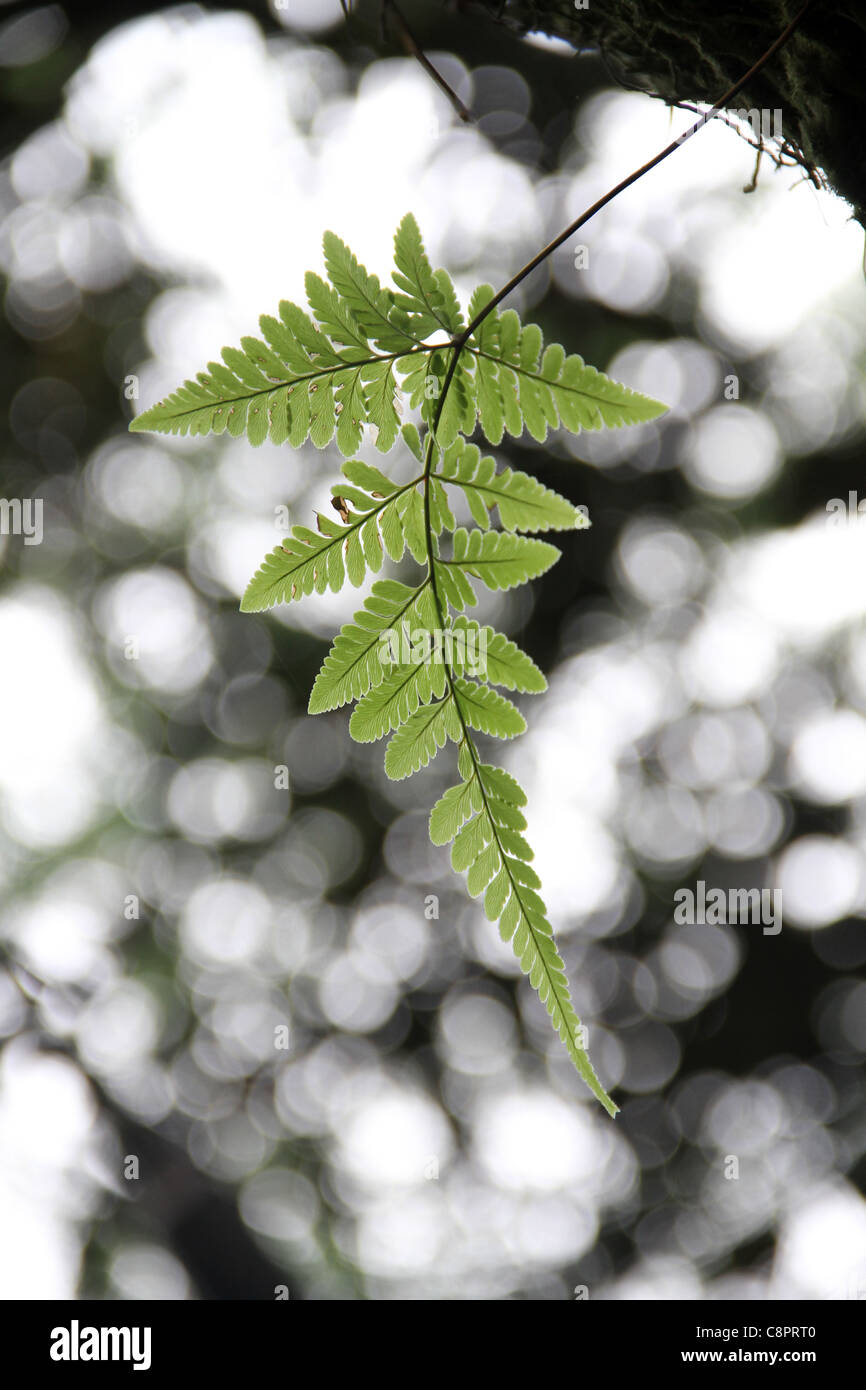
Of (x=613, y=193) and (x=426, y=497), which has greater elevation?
(x=613, y=193)

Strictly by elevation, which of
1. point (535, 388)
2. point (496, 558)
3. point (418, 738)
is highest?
point (535, 388)

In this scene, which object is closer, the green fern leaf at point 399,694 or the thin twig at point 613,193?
the thin twig at point 613,193

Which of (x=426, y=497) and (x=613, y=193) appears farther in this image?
(x=426, y=497)

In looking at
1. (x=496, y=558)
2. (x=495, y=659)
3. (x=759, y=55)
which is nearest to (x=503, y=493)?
(x=496, y=558)

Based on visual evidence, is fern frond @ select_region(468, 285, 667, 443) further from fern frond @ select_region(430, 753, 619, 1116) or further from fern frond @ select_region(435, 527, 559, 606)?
fern frond @ select_region(430, 753, 619, 1116)

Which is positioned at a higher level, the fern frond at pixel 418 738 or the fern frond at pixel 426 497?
the fern frond at pixel 426 497

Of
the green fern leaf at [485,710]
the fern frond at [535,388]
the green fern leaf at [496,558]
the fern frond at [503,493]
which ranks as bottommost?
the green fern leaf at [485,710]

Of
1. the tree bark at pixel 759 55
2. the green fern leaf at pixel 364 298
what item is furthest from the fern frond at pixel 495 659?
the tree bark at pixel 759 55

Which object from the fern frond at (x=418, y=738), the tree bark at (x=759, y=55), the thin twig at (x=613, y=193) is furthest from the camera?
the fern frond at (x=418, y=738)

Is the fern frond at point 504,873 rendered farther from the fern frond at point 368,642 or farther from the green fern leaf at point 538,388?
the green fern leaf at point 538,388

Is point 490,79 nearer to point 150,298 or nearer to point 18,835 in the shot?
point 150,298

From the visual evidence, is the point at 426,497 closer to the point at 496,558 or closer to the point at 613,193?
the point at 496,558

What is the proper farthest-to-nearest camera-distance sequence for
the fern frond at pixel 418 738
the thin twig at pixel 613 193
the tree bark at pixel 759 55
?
1. the fern frond at pixel 418 738
2. the tree bark at pixel 759 55
3. the thin twig at pixel 613 193
